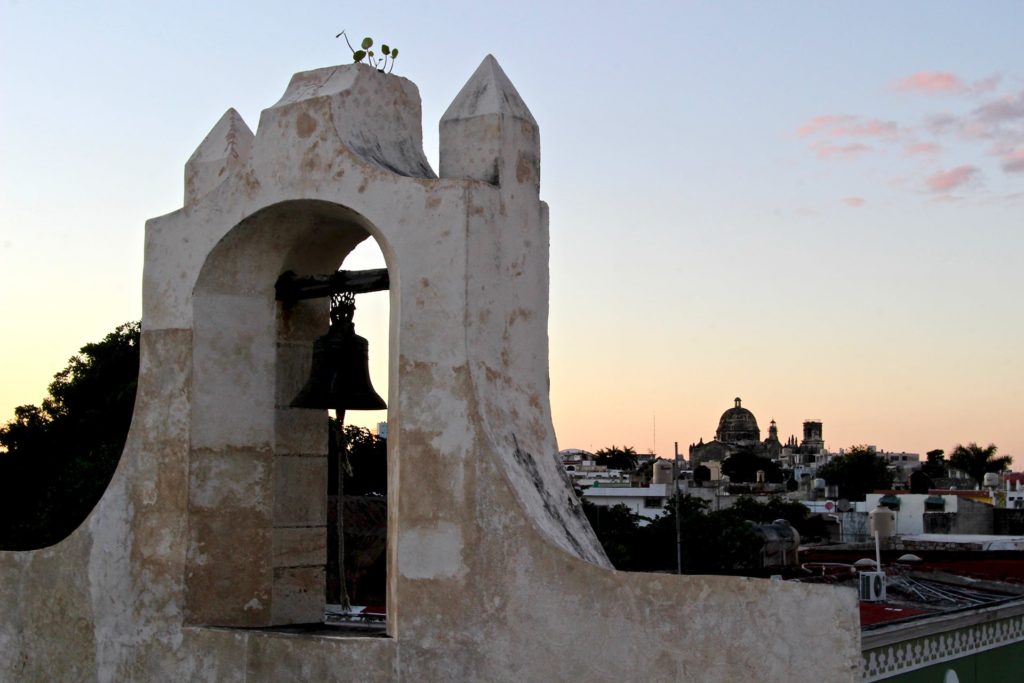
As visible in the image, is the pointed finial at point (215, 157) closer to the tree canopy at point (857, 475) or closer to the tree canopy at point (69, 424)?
the tree canopy at point (69, 424)

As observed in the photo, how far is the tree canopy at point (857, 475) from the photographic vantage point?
8131cm

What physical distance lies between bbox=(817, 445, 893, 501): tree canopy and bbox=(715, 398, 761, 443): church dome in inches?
1454

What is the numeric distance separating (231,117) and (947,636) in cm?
699

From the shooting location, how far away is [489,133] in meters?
5.91

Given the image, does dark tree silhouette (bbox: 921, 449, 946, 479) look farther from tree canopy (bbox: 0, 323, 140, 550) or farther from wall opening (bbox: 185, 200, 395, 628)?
wall opening (bbox: 185, 200, 395, 628)

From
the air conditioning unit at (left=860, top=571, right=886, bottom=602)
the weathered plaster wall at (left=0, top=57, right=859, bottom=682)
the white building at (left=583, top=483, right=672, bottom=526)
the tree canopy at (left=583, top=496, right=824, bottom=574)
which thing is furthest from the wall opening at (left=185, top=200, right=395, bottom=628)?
the white building at (left=583, top=483, right=672, bottom=526)

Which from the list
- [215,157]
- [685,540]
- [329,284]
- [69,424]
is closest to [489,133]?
[329,284]

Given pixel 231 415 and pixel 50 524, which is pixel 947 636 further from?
pixel 50 524

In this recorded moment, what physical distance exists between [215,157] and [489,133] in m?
1.62

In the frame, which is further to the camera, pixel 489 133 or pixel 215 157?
pixel 215 157

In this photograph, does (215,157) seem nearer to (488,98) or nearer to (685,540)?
(488,98)

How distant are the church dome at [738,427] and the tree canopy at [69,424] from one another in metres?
94.9

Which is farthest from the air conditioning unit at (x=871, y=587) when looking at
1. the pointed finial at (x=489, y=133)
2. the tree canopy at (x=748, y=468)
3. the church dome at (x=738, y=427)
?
the church dome at (x=738, y=427)

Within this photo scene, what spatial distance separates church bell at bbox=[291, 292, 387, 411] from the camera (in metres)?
6.63
